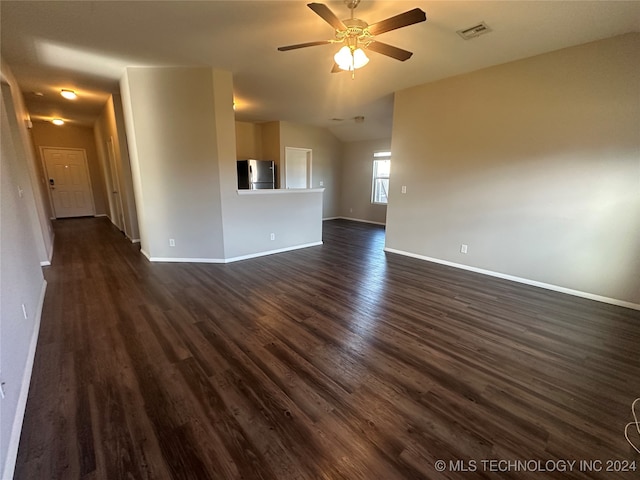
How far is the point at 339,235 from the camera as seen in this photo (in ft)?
21.6

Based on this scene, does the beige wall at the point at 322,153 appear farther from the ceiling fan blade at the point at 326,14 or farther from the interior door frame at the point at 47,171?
the interior door frame at the point at 47,171

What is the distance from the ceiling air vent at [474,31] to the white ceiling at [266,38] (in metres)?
0.06

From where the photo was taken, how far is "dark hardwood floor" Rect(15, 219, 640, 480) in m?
1.40

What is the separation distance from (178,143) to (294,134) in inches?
161

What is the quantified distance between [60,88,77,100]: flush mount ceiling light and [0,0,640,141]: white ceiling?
106 mm

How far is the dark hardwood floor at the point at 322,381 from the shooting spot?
4.58ft

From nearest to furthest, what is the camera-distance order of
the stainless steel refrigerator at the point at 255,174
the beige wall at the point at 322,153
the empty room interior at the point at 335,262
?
the empty room interior at the point at 335,262 < the stainless steel refrigerator at the point at 255,174 < the beige wall at the point at 322,153

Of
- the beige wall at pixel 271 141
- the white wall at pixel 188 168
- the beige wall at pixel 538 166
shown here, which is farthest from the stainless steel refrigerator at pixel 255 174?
the beige wall at pixel 538 166

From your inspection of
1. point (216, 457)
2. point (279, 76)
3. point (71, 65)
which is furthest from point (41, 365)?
point (279, 76)

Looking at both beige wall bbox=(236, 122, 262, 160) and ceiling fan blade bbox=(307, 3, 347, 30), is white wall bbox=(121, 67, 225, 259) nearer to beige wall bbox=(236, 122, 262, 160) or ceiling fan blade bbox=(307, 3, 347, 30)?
ceiling fan blade bbox=(307, 3, 347, 30)

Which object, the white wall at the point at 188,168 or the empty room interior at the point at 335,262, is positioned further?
the white wall at the point at 188,168

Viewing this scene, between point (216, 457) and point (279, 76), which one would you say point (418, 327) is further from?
point (279, 76)

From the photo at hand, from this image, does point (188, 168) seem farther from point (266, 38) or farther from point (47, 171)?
point (47, 171)

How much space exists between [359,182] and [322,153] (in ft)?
4.65
